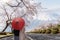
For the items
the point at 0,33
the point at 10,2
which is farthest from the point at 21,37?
the point at 10,2

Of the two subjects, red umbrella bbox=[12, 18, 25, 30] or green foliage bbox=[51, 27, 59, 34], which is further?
green foliage bbox=[51, 27, 59, 34]

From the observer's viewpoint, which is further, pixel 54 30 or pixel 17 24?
pixel 54 30

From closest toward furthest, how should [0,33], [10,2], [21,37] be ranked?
[21,37]
[0,33]
[10,2]

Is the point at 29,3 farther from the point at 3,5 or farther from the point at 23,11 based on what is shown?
the point at 3,5

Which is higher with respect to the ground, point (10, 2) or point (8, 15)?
point (10, 2)

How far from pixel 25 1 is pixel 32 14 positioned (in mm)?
387

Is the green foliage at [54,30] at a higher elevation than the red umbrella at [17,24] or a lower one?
lower

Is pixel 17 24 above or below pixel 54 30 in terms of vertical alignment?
above

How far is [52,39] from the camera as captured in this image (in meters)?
4.48

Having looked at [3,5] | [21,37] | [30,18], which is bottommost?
[21,37]

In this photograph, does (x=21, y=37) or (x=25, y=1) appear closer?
(x=21, y=37)

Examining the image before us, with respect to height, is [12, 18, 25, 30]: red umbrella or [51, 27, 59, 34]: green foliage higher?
[12, 18, 25, 30]: red umbrella

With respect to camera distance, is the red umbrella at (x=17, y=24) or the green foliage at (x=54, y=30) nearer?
the red umbrella at (x=17, y=24)

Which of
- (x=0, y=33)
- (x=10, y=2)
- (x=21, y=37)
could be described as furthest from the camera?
(x=10, y=2)
